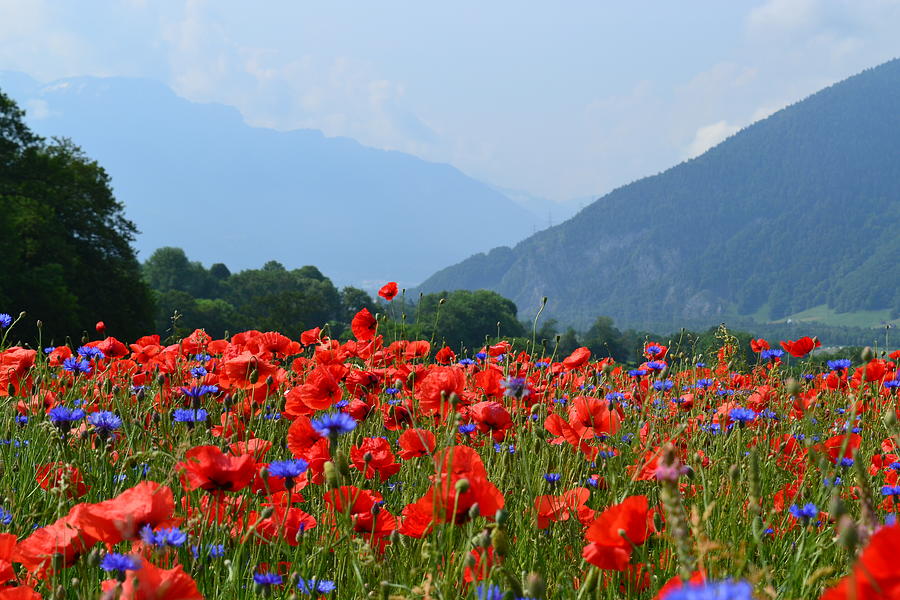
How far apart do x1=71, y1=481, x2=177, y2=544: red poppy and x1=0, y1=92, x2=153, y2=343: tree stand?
21.9 m

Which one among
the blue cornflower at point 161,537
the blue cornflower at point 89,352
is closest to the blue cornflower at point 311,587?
the blue cornflower at point 161,537

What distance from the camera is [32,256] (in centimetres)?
2295

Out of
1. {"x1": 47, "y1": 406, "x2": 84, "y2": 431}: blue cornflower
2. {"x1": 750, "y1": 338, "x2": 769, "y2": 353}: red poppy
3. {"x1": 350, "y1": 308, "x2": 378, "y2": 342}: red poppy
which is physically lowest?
{"x1": 750, "y1": 338, "x2": 769, "y2": 353}: red poppy

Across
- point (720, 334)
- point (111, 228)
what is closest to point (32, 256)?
point (111, 228)

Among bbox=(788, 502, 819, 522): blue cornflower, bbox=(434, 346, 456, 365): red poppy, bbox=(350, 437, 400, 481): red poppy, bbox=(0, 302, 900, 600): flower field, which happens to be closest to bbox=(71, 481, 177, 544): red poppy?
bbox=(0, 302, 900, 600): flower field

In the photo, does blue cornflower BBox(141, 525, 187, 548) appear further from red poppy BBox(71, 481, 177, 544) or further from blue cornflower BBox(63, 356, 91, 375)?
blue cornflower BBox(63, 356, 91, 375)

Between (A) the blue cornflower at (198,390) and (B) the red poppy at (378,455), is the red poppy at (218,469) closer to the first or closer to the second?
(B) the red poppy at (378,455)

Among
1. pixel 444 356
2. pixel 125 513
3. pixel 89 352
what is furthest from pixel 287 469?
pixel 444 356

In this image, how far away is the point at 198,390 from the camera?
264cm

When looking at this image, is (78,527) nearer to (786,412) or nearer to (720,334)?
(786,412)

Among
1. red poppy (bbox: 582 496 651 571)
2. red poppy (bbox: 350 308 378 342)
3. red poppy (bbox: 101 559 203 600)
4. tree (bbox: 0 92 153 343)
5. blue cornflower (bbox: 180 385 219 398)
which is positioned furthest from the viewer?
tree (bbox: 0 92 153 343)

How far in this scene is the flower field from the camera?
123 centimetres

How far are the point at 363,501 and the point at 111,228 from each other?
93.8ft

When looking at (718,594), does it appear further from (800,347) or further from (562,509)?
(800,347)
